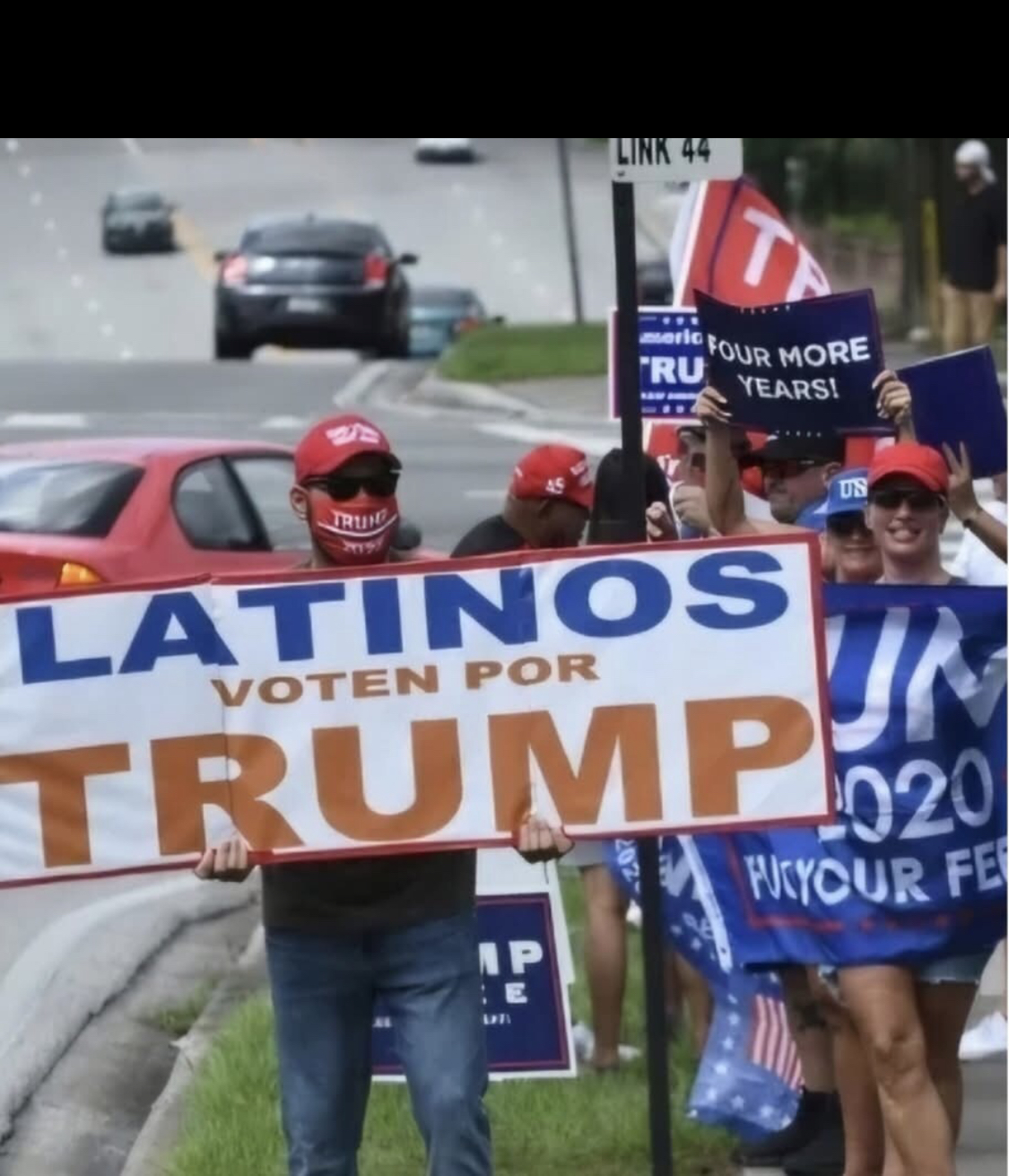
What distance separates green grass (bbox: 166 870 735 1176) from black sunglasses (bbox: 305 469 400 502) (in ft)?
6.64

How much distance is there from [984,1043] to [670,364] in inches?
92.7

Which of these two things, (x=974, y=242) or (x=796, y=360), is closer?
(x=796, y=360)

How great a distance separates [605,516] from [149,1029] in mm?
2209

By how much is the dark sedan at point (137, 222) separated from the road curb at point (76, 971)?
30461 millimetres

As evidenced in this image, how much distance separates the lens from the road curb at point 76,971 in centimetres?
870

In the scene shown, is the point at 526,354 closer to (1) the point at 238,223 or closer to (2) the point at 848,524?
(2) the point at 848,524

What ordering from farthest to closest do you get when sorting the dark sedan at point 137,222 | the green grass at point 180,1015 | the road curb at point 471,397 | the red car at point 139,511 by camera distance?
the dark sedan at point 137,222
the road curb at point 471,397
the red car at point 139,511
the green grass at point 180,1015

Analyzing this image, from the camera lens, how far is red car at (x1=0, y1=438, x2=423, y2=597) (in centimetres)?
1238

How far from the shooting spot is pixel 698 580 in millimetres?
6426

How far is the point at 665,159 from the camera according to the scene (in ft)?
23.1

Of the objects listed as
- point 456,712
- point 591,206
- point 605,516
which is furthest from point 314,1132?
point 591,206

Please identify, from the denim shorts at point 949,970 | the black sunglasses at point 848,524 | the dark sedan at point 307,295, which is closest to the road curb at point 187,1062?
the denim shorts at point 949,970

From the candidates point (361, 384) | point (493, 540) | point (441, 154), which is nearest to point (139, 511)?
point (493, 540)

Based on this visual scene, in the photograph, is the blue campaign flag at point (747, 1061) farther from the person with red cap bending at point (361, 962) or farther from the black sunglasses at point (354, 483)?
the black sunglasses at point (354, 483)
